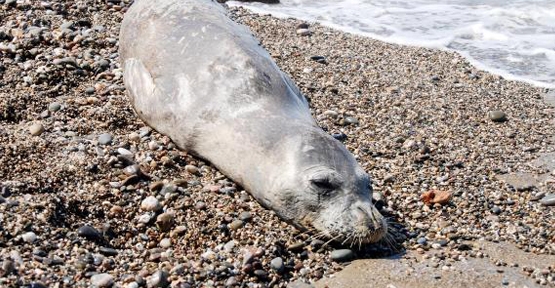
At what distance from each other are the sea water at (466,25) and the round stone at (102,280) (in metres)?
5.08

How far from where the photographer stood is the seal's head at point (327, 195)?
407 cm

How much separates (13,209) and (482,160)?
306 cm

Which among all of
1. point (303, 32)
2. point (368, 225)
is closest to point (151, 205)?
point (368, 225)

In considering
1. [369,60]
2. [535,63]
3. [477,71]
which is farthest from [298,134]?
[535,63]

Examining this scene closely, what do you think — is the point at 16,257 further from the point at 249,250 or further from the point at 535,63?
the point at 535,63

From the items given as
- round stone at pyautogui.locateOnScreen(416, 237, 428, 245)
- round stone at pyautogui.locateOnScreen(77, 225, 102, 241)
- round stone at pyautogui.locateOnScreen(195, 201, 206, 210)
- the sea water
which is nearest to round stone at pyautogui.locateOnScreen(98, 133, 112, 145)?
round stone at pyautogui.locateOnScreen(195, 201, 206, 210)

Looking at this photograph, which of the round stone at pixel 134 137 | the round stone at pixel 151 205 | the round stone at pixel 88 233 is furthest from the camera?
the round stone at pixel 134 137

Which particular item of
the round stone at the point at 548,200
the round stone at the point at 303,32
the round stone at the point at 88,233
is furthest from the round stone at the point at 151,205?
the round stone at the point at 303,32

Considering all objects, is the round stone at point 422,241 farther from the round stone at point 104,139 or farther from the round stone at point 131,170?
the round stone at point 104,139

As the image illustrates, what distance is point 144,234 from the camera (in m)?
4.17

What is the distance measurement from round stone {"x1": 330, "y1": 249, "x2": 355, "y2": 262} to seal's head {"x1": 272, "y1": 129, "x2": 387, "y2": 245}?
0.05 meters

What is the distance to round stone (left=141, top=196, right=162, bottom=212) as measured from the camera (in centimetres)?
437

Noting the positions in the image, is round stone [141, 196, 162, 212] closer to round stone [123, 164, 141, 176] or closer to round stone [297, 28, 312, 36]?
round stone [123, 164, 141, 176]

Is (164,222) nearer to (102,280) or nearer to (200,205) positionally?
(200,205)
